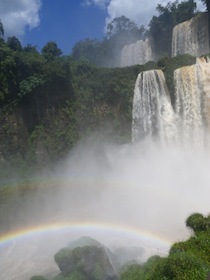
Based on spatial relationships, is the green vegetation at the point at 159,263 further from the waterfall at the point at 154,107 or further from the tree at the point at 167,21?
the tree at the point at 167,21

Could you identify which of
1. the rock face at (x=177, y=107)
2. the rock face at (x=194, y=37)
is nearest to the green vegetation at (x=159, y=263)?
the rock face at (x=177, y=107)

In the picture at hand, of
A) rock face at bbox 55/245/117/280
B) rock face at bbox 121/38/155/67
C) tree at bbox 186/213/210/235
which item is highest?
rock face at bbox 121/38/155/67

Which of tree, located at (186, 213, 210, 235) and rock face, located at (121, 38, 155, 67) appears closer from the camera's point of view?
tree, located at (186, 213, 210, 235)

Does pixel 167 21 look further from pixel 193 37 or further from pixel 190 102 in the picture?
pixel 190 102

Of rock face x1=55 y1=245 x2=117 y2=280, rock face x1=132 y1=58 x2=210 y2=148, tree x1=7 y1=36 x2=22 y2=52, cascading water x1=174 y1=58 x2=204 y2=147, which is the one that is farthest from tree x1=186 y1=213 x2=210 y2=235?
tree x1=7 y1=36 x2=22 y2=52

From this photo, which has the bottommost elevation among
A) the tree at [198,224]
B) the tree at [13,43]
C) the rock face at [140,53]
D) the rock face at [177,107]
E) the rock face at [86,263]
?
the rock face at [86,263]

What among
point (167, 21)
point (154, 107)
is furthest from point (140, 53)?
point (154, 107)

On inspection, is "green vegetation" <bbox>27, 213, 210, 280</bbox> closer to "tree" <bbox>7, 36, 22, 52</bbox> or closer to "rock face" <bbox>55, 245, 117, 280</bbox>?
"rock face" <bbox>55, 245, 117, 280</bbox>
